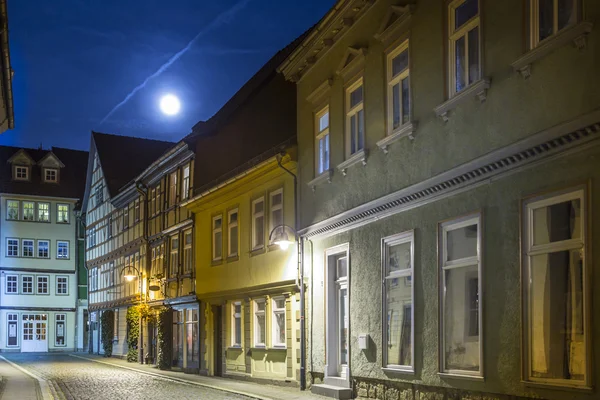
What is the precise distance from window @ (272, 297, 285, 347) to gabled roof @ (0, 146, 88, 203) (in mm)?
43266

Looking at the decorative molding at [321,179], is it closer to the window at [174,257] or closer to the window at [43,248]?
the window at [174,257]

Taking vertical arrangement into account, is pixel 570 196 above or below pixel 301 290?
above

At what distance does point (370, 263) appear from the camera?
53.3 ft

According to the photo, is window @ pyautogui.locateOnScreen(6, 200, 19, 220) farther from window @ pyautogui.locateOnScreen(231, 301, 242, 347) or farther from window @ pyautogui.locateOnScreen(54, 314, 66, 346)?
window @ pyautogui.locateOnScreen(231, 301, 242, 347)

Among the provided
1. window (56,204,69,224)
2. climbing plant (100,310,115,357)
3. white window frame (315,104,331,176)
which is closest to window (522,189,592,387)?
white window frame (315,104,331,176)

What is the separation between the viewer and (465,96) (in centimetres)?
1238

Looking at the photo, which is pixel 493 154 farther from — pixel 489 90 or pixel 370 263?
pixel 370 263

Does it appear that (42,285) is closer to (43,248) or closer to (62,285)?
(62,285)

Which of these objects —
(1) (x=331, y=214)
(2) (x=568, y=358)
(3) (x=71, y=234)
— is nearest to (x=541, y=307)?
(2) (x=568, y=358)

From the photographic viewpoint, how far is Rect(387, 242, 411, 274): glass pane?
14.7 metres

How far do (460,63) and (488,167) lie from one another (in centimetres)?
198

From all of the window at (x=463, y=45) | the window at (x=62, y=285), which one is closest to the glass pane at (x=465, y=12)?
the window at (x=463, y=45)

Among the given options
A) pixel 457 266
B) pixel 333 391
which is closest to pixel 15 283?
pixel 333 391

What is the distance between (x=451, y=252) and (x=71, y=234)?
53.2 metres
